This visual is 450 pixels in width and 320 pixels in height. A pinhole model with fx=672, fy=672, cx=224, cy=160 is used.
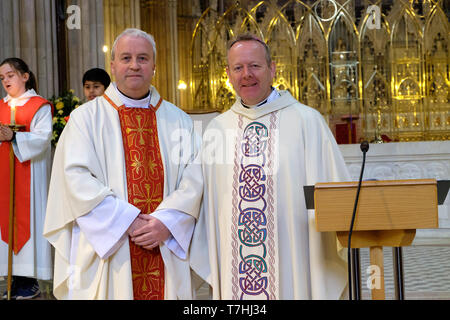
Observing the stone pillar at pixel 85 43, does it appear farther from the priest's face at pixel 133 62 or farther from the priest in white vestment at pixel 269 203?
the priest in white vestment at pixel 269 203

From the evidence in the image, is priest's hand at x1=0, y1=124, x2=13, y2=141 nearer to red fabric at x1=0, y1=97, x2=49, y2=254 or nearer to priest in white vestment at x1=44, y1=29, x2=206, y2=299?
red fabric at x1=0, y1=97, x2=49, y2=254

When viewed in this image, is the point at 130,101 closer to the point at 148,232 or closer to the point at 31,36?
the point at 148,232

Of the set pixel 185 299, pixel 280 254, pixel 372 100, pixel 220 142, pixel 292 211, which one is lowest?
pixel 185 299

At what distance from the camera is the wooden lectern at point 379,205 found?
250 centimetres

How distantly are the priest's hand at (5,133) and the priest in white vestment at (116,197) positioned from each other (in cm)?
178

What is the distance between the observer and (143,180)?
319cm

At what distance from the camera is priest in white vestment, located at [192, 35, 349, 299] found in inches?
120

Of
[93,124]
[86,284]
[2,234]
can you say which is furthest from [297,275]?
[2,234]

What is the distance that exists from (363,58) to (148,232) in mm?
9764

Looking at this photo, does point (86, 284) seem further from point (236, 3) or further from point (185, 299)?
point (236, 3)

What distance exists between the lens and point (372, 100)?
1195 centimetres

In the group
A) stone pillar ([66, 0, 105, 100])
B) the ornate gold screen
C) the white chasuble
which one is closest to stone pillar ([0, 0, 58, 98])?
stone pillar ([66, 0, 105, 100])

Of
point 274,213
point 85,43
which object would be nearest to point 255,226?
point 274,213
